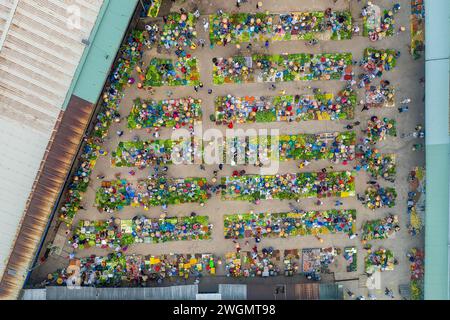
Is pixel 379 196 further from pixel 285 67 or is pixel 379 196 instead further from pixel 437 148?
pixel 285 67

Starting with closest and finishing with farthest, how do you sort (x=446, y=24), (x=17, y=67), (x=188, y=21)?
(x=17, y=67), (x=446, y=24), (x=188, y=21)

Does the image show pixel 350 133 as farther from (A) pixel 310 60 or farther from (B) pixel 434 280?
(B) pixel 434 280

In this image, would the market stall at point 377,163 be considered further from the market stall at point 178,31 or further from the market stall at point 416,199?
the market stall at point 178,31

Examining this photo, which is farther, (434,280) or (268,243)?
A: (268,243)

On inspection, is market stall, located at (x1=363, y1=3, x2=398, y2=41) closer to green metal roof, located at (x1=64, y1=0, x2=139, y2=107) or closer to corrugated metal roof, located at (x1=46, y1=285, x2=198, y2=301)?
green metal roof, located at (x1=64, y1=0, x2=139, y2=107)

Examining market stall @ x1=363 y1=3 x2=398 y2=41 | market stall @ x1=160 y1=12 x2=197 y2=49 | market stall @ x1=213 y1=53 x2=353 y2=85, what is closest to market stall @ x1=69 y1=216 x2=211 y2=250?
market stall @ x1=213 y1=53 x2=353 y2=85
